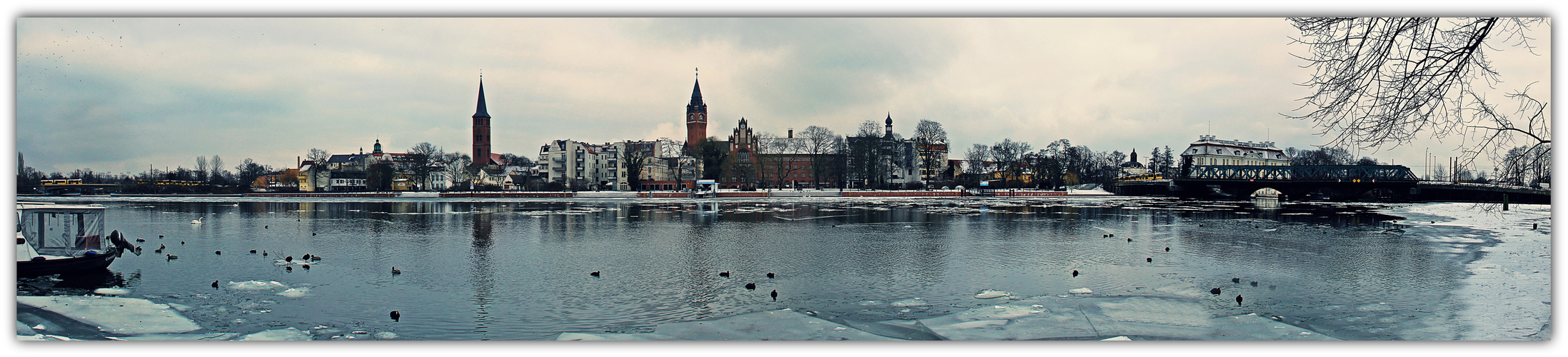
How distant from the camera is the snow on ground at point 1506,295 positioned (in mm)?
7035

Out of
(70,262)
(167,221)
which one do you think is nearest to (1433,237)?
(70,262)

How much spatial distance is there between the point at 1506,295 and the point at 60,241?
19957 millimetres

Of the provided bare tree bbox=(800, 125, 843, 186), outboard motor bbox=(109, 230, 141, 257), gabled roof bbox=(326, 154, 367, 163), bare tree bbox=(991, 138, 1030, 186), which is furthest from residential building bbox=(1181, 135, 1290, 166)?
gabled roof bbox=(326, 154, 367, 163)

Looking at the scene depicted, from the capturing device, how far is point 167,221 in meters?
24.3

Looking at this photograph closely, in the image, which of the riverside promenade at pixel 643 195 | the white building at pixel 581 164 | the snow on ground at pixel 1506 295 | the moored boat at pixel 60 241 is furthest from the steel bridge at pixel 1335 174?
the white building at pixel 581 164

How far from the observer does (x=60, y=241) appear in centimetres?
1076

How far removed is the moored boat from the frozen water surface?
0.98 ft

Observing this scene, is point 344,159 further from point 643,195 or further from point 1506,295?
point 1506,295

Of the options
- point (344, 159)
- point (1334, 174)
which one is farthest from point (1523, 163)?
point (344, 159)

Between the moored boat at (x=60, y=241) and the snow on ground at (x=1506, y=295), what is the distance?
56.4 ft

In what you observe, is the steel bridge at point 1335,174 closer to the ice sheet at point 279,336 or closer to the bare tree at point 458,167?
the ice sheet at point 279,336

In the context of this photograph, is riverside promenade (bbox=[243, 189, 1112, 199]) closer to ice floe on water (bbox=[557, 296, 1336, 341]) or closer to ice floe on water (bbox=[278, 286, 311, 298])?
ice floe on water (bbox=[278, 286, 311, 298])

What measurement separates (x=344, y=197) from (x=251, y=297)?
5246 centimetres
